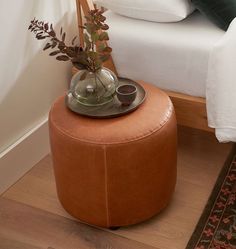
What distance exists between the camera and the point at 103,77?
1.52m

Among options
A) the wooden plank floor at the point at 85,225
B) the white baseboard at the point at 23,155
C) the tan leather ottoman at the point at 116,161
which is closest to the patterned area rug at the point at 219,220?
the wooden plank floor at the point at 85,225

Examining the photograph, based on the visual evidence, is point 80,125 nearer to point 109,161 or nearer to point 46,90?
point 109,161

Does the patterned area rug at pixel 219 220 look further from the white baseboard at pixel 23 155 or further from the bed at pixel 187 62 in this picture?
the white baseboard at pixel 23 155

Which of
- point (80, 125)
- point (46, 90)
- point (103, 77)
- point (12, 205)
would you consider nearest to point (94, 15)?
point (103, 77)

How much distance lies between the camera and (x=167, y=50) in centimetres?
172

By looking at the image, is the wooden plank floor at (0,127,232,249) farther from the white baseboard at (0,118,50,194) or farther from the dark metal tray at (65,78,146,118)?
the dark metal tray at (65,78,146,118)

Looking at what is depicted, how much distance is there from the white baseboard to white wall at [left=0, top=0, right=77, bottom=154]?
0.09 ft

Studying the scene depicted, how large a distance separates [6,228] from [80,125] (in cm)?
54

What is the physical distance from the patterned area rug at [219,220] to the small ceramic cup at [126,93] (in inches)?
21.9

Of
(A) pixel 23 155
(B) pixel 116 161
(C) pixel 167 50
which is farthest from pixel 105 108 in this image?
(A) pixel 23 155

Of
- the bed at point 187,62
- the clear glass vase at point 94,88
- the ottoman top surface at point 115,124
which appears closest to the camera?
the ottoman top surface at point 115,124

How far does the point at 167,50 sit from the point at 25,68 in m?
0.61

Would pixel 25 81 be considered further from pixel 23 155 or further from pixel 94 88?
pixel 94 88

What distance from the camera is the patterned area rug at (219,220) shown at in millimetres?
1548
